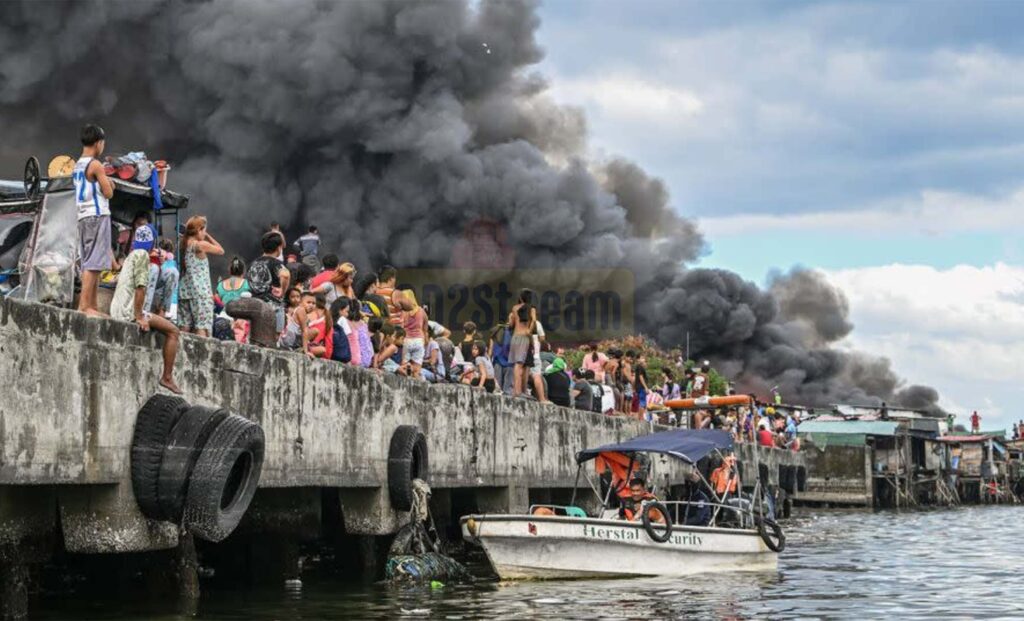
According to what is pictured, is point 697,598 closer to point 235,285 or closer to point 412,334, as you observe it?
point 412,334

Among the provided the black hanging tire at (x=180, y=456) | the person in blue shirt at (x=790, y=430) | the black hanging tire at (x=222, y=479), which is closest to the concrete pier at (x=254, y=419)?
the black hanging tire at (x=180, y=456)

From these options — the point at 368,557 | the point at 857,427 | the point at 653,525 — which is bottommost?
the point at 368,557

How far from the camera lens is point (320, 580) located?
70.5 feet

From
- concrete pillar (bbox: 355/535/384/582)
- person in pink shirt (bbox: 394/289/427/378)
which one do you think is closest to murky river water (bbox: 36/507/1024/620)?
concrete pillar (bbox: 355/535/384/582)

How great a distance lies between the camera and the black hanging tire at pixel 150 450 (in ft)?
46.5

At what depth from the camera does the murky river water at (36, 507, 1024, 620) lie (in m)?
17.4

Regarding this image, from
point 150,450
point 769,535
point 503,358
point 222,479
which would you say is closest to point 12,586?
point 150,450

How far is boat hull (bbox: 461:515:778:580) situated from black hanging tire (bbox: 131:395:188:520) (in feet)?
25.4

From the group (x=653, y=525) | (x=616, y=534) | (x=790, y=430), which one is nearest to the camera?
(x=616, y=534)

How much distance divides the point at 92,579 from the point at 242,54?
52.4 metres

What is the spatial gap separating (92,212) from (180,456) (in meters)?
2.61

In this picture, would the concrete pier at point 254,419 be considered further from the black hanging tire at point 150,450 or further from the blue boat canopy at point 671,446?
the blue boat canopy at point 671,446

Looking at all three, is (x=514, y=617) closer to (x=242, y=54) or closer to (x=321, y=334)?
(x=321, y=334)

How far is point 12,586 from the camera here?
45.6ft
